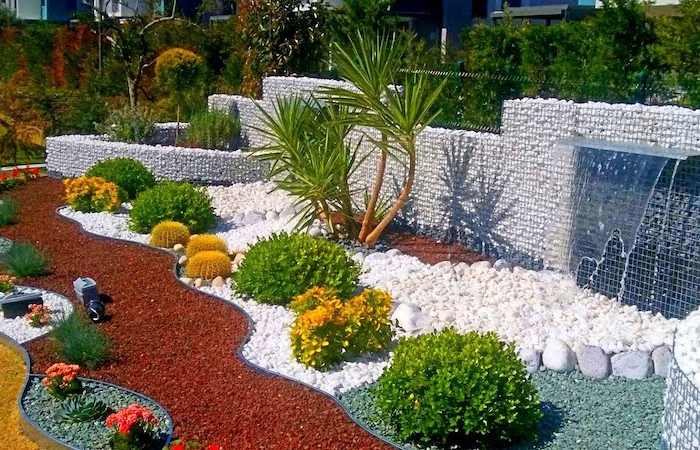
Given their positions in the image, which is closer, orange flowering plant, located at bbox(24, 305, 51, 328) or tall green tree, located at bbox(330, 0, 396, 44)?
orange flowering plant, located at bbox(24, 305, 51, 328)

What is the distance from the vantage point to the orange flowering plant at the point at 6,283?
8.18m

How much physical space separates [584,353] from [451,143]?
4193mm

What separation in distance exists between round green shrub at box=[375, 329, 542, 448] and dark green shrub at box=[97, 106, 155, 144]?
10701 millimetres

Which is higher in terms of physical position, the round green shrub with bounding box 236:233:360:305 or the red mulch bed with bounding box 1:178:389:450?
the round green shrub with bounding box 236:233:360:305

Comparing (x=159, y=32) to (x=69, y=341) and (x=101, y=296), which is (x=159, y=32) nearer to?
(x=101, y=296)

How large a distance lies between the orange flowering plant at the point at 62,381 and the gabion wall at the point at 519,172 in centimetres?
492

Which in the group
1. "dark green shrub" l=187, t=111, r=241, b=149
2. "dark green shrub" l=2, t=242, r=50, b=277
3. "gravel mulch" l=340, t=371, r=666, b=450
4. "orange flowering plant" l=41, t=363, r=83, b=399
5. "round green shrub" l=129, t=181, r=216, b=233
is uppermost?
"dark green shrub" l=187, t=111, r=241, b=149

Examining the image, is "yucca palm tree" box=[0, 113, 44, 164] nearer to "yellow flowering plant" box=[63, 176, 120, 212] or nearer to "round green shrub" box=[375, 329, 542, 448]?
"yellow flowering plant" box=[63, 176, 120, 212]

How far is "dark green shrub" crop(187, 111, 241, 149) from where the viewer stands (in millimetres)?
14734

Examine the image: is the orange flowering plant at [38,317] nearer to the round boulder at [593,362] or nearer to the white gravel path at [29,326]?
the white gravel path at [29,326]

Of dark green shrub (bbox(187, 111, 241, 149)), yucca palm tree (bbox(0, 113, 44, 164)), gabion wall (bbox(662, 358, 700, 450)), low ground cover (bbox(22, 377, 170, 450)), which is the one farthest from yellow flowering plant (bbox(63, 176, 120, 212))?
gabion wall (bbox(662, 358, 700, 450))

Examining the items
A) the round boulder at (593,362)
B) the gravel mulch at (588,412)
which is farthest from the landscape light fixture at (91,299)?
the round boulder at (593,362)

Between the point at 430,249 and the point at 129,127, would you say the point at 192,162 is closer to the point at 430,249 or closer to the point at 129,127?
the point at 129,127

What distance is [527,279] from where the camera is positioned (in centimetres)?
843
